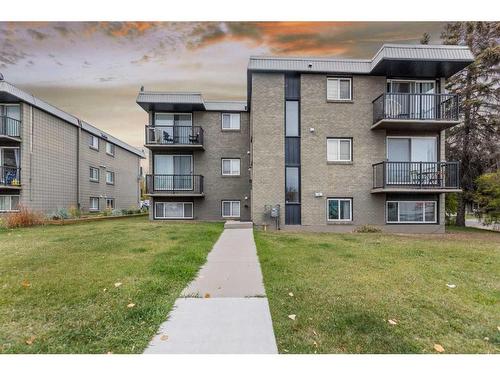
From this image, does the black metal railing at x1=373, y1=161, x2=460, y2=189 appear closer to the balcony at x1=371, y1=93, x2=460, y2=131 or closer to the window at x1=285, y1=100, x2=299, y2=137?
the balcony at x1=371, y1=93, x2=460, y2=131

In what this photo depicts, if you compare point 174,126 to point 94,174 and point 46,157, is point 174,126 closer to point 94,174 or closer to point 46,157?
point 46,157

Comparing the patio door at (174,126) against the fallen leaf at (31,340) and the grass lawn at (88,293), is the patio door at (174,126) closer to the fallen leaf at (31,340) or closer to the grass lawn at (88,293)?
the grass lawn at (88,293)

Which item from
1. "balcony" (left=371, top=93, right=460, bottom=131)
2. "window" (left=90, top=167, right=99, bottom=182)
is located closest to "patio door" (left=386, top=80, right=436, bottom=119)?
"balcony" (left=371, top=93, right=460, bottom=131)

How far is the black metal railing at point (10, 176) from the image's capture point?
13.0 m

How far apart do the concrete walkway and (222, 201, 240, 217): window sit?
10.1 m

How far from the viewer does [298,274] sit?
4.43 metres

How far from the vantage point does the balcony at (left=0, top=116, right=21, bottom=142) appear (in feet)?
42.7

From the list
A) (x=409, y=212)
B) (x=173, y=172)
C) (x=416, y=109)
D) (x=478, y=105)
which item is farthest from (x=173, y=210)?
(x=478, y=105)

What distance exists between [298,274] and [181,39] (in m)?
5.95

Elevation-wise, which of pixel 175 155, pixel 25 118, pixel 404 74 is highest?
pixel 404 74

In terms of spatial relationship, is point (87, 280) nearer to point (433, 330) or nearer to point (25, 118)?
point (433, 330)

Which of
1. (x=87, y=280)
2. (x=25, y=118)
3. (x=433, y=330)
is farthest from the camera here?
(x=25, y=118)

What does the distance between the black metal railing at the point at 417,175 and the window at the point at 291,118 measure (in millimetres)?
3759
